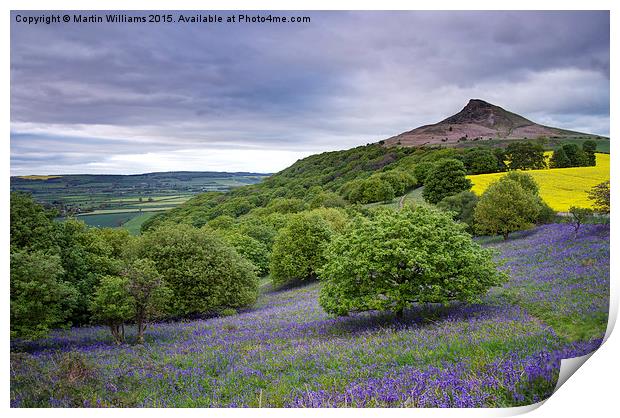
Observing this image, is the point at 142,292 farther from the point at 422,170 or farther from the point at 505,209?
the point at 505,209

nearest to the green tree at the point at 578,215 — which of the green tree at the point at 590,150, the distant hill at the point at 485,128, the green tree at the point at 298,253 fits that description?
the green tree at the point at 590,150

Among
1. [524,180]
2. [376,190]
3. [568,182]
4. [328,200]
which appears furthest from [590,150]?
[328,200]

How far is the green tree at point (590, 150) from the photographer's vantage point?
7.81 metres

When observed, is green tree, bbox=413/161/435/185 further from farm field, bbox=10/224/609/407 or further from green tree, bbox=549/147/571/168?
farm field, bbox=10/224/609/407

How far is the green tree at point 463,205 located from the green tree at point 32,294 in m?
8.12

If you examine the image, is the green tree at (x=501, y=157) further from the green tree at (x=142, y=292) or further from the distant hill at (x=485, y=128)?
the green tree at (x=142, y=292)

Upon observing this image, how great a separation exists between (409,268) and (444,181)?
3.37m

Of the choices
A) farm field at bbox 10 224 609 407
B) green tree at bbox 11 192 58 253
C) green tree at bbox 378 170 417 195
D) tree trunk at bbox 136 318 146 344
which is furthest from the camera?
green tree at bbox 378 170 417 195

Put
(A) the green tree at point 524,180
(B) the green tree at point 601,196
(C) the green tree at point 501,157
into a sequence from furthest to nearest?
(C) the green tree at point 501,157
(A) the green tree at point 524,180
(B) the green tree at point 601,196

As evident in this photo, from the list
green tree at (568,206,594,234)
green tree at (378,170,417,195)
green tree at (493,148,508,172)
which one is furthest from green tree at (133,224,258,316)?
green tree at (568,206,594,234)

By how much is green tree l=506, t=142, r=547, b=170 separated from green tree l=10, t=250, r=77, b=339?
9.06m

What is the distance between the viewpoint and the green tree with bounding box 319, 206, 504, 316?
767 centimetres
